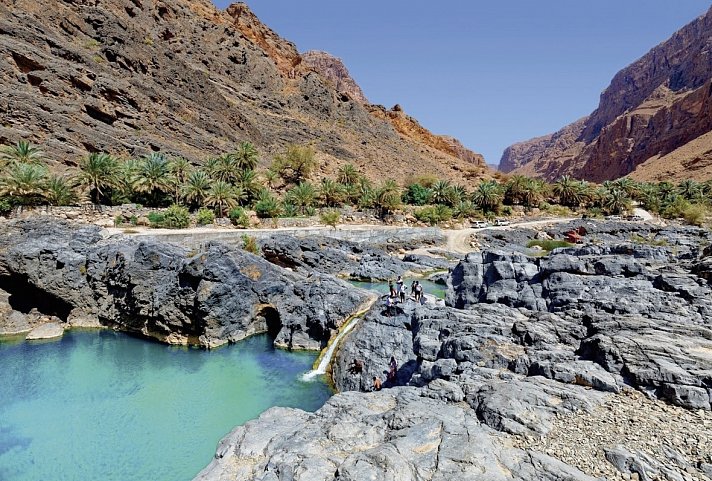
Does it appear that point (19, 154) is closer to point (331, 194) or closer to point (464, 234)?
point (331, 194)

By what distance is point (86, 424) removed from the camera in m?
11.1

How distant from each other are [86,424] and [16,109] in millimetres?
37292

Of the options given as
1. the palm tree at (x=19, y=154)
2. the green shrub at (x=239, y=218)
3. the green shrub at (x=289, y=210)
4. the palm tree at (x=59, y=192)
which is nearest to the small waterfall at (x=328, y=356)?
the green shrub at (x=239, y=218)

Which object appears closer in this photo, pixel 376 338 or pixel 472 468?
pixel 472 468

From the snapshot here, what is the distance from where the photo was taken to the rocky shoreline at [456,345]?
5.67 m

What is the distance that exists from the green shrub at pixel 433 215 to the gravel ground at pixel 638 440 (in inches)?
1581

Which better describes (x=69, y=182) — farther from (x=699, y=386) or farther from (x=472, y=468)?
(x=699, y=386)

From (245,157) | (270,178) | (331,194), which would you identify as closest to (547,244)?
(331,194)

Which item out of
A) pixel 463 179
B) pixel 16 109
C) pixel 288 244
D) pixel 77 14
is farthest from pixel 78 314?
pixel 463 179

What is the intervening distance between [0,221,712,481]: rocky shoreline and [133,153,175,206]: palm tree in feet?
40.8

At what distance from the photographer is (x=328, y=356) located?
15.3 meters

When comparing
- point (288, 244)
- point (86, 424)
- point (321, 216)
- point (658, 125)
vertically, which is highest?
point (658, 125)

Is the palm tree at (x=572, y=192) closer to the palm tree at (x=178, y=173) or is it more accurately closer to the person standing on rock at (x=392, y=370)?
the palm tree at (x=178, y=173)

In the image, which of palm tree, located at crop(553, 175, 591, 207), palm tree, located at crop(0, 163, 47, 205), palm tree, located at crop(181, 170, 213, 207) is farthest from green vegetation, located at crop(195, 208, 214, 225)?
palm tree, located at crop(553, 175, 591, 207)
